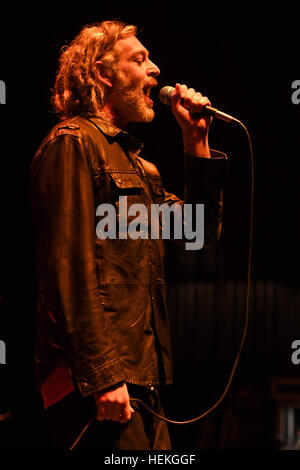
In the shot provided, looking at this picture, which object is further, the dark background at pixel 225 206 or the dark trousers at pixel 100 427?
the dark background at pixel 225 206

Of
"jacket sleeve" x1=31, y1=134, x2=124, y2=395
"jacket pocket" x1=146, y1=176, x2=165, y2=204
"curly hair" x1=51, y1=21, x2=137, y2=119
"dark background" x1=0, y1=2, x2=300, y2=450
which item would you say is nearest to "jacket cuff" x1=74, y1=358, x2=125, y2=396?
"jacket sleeve" x1=31, y1=134, x2=124, y2=395

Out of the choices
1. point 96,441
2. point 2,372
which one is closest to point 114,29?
point 96,441

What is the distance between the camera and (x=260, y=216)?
129 inches

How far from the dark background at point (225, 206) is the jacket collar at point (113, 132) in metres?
0.95

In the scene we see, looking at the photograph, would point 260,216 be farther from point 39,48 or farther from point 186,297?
point 39,48

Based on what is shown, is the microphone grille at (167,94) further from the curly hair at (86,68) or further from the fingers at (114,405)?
the fingers at (114,405)

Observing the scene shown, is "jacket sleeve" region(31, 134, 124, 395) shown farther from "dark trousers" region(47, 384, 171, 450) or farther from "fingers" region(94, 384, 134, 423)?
"dark trousers" region(47, 384, 171, 450)

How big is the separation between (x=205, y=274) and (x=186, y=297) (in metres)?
0.17

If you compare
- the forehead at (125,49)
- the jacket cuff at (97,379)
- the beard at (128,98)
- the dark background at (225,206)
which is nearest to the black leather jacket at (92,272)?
the jacket cuff at (97,379)

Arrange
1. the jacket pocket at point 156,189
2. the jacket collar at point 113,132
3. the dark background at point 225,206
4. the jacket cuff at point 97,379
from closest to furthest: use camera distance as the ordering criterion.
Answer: the jacket cuff at point 97,379 → the jacket collar at point 113,132 → the jacket pocket at point 156,189 → the dark background at point 225,206

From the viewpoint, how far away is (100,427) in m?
1.45

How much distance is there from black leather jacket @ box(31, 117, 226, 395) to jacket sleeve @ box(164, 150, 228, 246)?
14 centimetres

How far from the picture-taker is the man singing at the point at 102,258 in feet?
4.55

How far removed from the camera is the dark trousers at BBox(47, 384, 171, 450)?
4.74 ft
